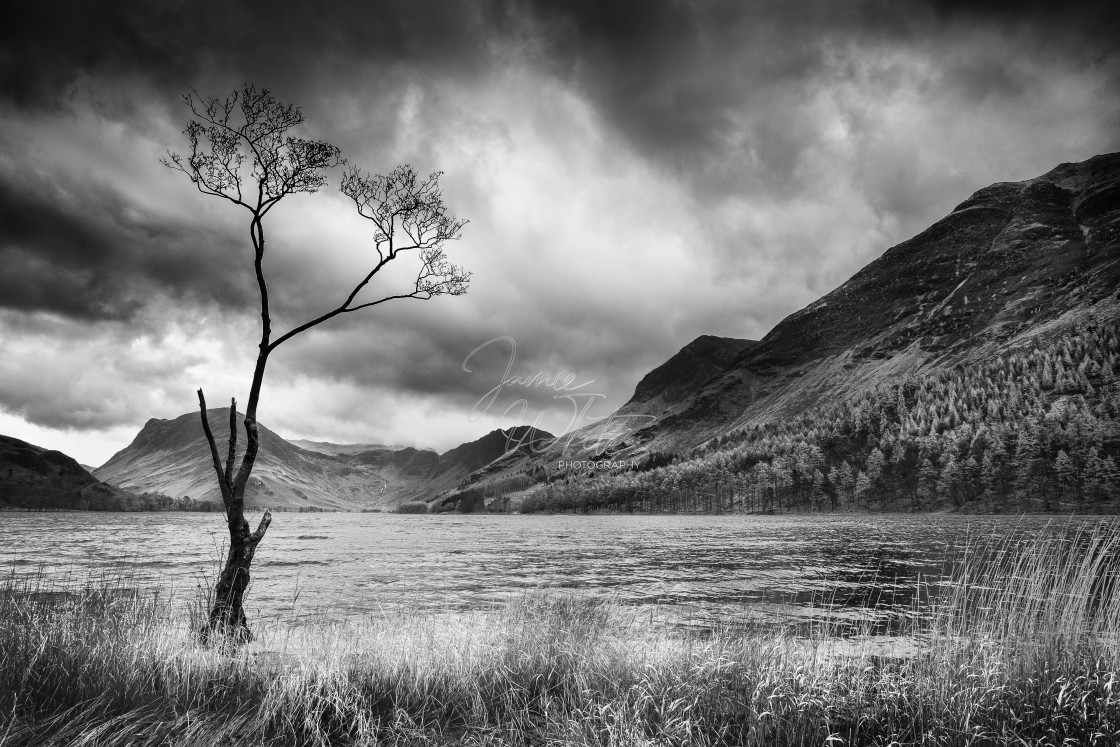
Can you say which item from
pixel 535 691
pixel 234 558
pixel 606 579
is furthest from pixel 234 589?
pixel 606 579

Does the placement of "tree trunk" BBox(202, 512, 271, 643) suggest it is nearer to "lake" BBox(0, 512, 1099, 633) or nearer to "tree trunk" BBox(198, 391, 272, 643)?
"tree trunk" BBox(198, 391, 272, 643)

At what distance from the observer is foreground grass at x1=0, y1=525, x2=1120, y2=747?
745 centimetres

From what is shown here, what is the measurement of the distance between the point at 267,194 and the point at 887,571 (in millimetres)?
44276

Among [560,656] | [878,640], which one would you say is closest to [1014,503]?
[878,640]

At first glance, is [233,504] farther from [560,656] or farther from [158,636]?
[560,656]

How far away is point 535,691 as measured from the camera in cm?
990

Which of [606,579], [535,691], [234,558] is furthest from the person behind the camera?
[606,579]

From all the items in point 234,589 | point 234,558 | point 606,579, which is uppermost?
point 234,558

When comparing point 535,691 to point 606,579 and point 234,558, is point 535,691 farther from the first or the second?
point 606,579

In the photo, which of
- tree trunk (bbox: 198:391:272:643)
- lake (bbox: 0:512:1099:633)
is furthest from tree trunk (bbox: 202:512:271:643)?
lake (bbox: 0:512:1099:633)

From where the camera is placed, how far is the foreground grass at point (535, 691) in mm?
7453

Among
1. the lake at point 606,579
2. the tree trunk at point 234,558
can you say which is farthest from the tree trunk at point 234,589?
the lake at point 606,579

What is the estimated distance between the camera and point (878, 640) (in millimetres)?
17703

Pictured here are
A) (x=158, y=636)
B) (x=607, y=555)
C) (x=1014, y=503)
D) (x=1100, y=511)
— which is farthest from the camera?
(x=1014, y=503)
